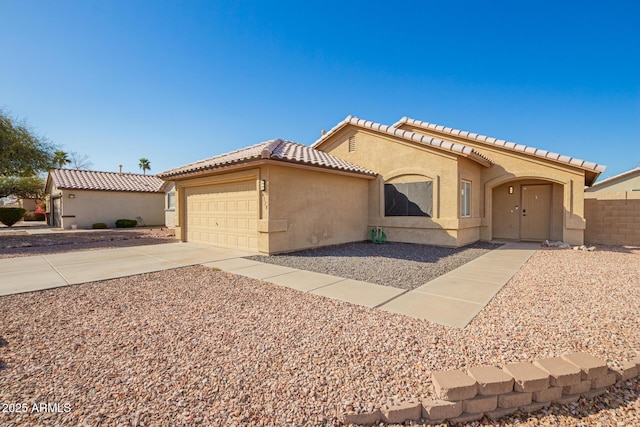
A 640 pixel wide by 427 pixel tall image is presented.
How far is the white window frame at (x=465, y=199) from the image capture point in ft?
37.5

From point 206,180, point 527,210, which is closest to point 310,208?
point 206,180

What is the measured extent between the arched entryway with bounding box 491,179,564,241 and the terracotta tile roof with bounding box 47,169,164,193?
73.5 feet

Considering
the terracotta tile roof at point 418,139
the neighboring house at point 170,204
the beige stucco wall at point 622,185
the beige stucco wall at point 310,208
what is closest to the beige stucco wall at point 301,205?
the beige stucco wall at point 310,208

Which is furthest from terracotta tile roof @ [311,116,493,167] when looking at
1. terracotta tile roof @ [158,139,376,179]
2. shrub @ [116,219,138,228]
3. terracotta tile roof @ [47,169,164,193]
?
shrub @ [116,219,138,228]

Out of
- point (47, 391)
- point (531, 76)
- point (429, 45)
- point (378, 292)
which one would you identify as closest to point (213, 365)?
point (47, 391)

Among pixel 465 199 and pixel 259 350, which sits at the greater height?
pixel 465 199

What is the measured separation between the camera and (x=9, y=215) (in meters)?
24.3

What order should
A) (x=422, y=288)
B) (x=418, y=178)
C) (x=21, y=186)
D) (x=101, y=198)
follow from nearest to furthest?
(x=422, y=288) < (x=418, y=178) < (x=101, y=198) < (x=21, y=186)

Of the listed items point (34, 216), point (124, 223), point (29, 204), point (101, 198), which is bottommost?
point (124, 223)

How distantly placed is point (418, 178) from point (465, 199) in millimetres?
2166

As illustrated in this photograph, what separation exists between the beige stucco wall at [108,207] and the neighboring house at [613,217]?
2881cm

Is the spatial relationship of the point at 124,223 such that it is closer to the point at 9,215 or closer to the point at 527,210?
the point at 9,215

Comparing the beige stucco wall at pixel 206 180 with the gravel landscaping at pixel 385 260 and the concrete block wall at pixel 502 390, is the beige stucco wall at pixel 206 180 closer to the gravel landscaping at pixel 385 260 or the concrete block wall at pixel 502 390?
the gravel landscaping at pixel 385 260

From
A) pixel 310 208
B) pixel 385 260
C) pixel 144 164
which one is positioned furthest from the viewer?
pixel 144 164
